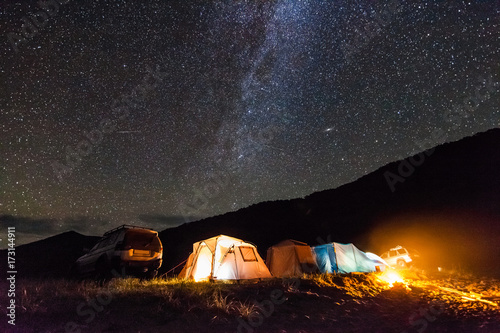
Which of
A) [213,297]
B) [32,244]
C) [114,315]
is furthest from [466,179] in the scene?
[32,244]

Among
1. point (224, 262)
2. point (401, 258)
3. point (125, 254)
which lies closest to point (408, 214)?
point (401, 258)

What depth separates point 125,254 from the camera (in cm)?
969

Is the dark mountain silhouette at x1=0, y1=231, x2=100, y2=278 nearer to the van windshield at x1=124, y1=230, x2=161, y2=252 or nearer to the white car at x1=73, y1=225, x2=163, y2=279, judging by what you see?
the white car at x1=73, y1=225, x2=163, y2=279

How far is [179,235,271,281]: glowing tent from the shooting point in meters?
12.5

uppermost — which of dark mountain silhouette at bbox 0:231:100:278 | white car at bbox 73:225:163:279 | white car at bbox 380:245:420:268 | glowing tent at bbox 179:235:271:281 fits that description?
dark mountain silhouette at bbox 0:231:100:278

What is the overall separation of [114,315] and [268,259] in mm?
12184

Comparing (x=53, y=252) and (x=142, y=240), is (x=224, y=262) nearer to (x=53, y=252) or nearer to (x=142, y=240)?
(x=142, y=240)

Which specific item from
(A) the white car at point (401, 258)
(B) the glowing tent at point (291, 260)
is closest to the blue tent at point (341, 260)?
(B) the glowing tent at point (291, 260)

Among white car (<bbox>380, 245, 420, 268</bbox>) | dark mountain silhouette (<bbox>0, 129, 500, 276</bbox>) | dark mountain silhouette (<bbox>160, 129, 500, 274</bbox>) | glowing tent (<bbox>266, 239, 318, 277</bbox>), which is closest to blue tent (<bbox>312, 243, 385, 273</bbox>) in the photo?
glowing tent (<bbox>266, 239, 318, 277</bbox>)

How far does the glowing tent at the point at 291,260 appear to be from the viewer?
15.9 m

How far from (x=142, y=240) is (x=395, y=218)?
3718 centimetres

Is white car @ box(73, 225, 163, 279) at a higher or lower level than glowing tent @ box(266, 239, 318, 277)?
higher

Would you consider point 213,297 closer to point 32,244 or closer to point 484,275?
point 484,275

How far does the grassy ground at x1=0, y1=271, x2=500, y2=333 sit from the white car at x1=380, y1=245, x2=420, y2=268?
27.7ft
